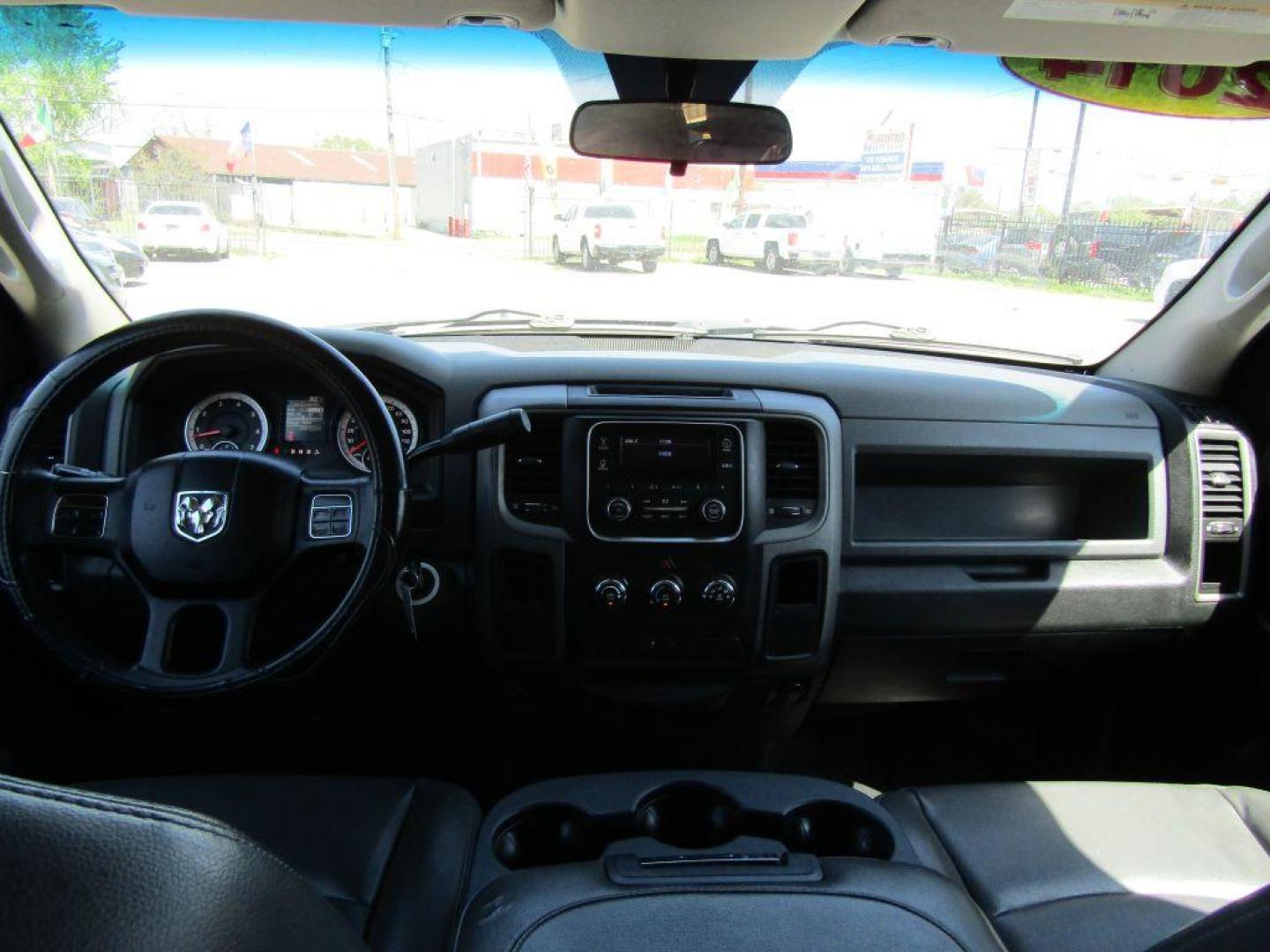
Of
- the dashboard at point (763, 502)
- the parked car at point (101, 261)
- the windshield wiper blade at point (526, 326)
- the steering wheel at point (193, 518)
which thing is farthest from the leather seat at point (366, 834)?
the parked car at point (101, 261)

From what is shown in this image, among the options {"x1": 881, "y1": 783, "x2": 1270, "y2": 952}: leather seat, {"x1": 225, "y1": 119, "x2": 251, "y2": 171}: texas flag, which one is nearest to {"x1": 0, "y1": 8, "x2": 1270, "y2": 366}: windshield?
{"x1": 225, "y1": 119, "x2": 251, "y2": 171}: texas flag

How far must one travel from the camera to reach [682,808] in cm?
220

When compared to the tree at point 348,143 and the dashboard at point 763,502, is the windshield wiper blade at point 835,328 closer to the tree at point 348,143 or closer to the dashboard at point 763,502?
the dashboard at point 763,502

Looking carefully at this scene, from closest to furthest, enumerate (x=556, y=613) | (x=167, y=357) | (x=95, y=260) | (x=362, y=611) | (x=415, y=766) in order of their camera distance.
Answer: (x=362, y=611)
(x=167, y=357)
(x=556, y=613)
(x=95, y=260)
(x=415, y=766)

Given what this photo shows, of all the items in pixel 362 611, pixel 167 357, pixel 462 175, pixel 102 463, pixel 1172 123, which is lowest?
pixel 362 611

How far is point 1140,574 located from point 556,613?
6.37 feet

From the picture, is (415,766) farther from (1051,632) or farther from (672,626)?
(1051,632)

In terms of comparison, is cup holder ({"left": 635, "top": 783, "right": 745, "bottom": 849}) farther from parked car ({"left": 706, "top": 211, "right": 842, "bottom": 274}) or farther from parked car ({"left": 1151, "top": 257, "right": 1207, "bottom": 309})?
parked car ({"left": 1151, "top": 257, "right": 1207, "bottom": 309})

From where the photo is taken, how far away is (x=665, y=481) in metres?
2.70

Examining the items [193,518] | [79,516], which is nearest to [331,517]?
[193,518]

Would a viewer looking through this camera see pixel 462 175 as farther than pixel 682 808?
Yes

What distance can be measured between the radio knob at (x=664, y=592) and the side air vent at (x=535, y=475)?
343 mm

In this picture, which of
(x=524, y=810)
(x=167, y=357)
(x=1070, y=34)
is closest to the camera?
(x=524, y=810)

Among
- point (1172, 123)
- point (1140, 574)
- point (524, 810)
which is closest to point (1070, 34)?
point (1172, 123)
